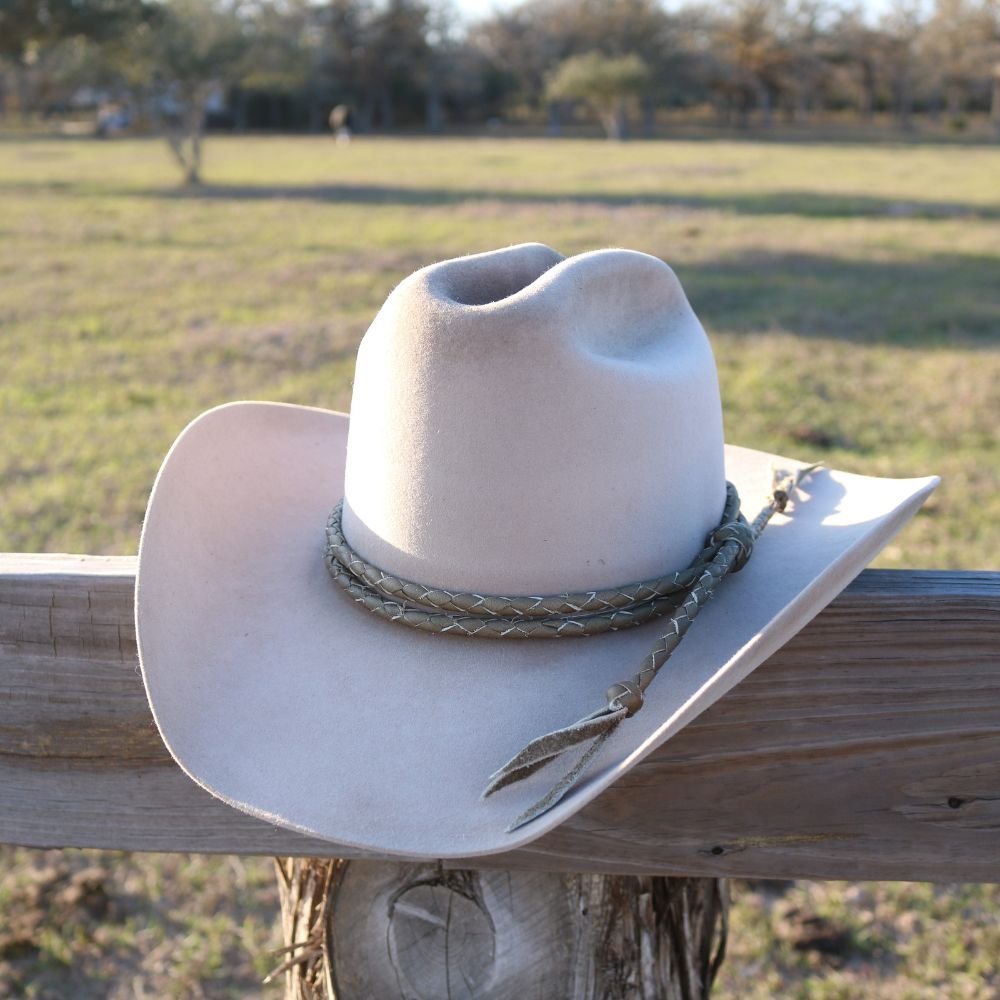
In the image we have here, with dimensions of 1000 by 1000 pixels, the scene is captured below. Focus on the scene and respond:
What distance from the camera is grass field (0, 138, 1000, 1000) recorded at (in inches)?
101

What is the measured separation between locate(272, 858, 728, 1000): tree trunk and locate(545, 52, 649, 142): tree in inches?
1844

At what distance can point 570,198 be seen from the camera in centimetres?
1803

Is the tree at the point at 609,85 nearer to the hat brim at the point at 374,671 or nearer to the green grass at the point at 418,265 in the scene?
the green grass at the point at 418,265

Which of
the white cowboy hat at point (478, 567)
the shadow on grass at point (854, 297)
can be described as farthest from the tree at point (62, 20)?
the white cowboy hat at point (478, 567)

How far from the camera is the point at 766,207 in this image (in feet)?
54.9

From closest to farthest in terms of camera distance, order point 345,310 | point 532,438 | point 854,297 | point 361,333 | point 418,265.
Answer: point 532,438 → point 361,333 → point 345,310 → point 854,297 → point 418,265

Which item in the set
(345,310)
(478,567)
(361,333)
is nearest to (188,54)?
(345,310)

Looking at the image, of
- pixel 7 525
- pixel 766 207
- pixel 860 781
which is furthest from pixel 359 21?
pixel 860 781

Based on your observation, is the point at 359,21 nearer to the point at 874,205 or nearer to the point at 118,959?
the point at 874,205

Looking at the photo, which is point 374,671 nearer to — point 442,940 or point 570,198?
point 442,940

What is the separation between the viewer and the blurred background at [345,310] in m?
2.60

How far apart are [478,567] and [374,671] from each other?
0.15 m

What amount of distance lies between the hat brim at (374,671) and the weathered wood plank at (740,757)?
0.08m

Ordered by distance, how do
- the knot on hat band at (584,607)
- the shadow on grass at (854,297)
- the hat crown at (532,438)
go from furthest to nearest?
the shadow on grass at (854,297) → the hat crown at (532,438) → the knot on hat band at (584,607)
